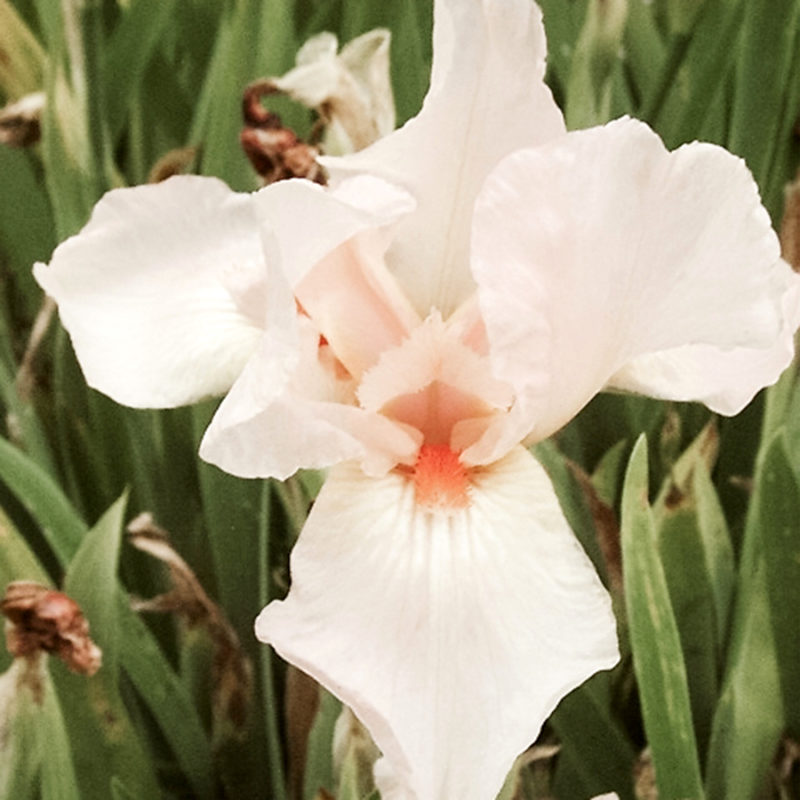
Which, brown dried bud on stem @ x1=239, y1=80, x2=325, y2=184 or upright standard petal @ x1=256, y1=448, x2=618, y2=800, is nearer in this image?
upright standard petal @ x1=256, y1=448, x2=618, y2=800

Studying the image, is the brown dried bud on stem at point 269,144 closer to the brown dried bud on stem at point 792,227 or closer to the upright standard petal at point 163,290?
the upright standard petal at point 163,290

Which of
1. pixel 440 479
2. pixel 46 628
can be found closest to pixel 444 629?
pixel 440 479

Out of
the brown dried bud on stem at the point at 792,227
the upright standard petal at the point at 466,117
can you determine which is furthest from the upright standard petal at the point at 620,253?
the brown dried bud on stem at the point at 792,227

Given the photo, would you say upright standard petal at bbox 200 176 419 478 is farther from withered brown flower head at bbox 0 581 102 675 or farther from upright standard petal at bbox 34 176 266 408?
withered brown flower head at bbox 0 581 102 675

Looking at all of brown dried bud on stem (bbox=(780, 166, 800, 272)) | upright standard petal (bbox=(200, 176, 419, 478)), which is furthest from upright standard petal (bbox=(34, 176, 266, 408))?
brown dried bud on stem (bbox=(780, 166, 800, 272))

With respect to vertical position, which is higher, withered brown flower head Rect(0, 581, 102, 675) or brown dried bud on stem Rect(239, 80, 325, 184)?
brown dried bud on stem Rect(239, 80, 325, 184)
